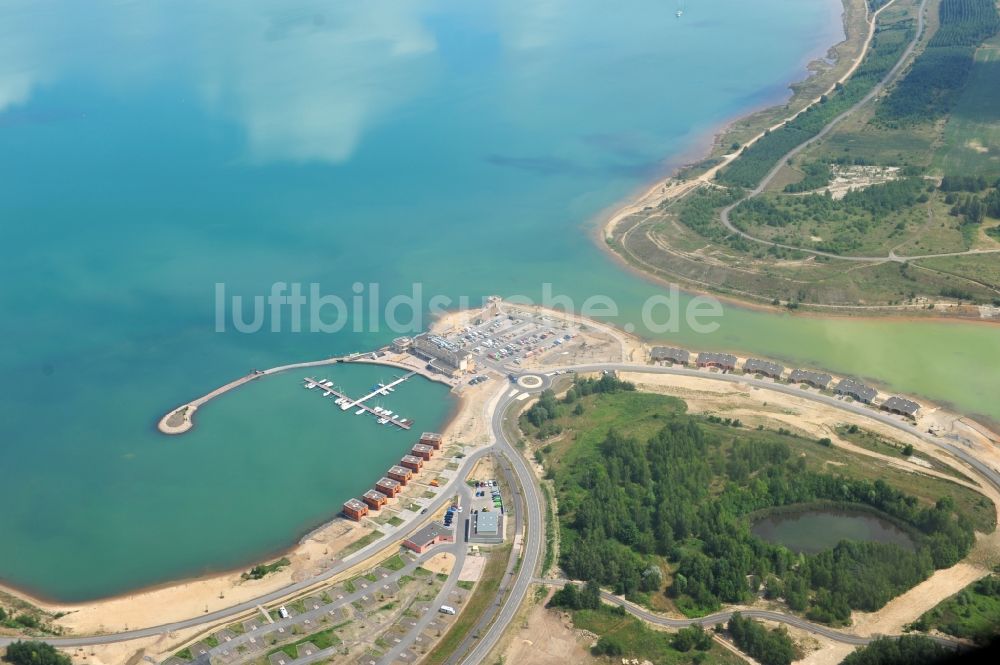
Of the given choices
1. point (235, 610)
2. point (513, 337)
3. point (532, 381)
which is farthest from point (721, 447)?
point (235, 610)

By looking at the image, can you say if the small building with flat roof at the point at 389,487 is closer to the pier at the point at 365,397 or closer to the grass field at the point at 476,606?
the pier at the point at 365,397

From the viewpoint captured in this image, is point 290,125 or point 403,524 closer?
point 403,524

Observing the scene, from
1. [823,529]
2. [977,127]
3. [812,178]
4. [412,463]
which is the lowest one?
[823,529]

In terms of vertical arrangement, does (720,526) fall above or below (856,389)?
below

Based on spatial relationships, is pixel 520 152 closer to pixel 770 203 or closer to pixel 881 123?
pixel 770 203

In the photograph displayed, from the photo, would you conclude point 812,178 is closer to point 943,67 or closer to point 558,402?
point 943,67

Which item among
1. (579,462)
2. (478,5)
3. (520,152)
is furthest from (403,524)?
(478,5)
